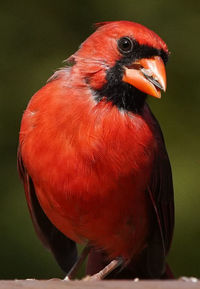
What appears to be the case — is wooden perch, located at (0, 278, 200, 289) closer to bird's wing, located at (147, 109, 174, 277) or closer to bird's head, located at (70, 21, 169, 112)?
bird's head, located at (70, 21, 169, 112)

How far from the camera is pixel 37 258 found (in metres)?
4.75

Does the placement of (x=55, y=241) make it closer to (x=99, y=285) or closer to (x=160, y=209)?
(x=160, y=209)

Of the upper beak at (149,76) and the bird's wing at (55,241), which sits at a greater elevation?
the upper beak at (149,76)

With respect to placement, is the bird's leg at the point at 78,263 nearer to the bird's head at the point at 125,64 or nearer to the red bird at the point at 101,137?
the red bird at the point at 101,137

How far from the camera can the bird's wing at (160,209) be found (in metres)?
3.79

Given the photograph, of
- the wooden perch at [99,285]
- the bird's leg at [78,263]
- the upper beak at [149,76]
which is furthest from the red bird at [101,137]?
the wooden perch at [99,285]

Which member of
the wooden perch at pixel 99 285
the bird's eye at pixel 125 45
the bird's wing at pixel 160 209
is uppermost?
the bird's eye at pixel 125 45

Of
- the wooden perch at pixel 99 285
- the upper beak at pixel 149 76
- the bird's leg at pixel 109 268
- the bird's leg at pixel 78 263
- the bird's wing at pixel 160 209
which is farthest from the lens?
the bird's leg at pixel 78 263

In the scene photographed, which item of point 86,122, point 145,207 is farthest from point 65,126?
point 145,207

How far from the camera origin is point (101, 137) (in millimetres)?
3396

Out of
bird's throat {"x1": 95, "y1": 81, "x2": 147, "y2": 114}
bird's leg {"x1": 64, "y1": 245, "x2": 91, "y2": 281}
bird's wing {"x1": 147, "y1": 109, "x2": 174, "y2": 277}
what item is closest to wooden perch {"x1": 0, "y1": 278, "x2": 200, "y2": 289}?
bird's throat {"x1": 95, "y1": 81, "x2": 147, "y2": 114}

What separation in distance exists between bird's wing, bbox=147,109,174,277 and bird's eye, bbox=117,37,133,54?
1.53 feet

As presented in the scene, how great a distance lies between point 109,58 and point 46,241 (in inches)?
45.8

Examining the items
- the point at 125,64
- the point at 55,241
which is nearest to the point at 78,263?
the point at 55,241
